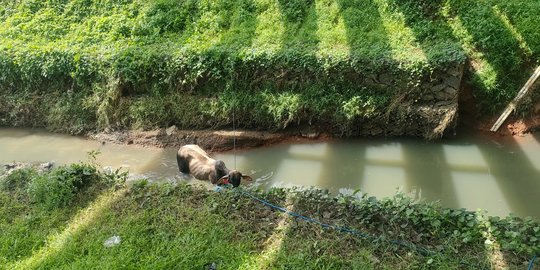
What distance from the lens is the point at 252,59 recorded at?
28.8 feet

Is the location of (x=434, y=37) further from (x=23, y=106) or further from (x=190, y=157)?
(x=23, y=106)

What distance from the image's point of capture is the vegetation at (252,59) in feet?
27.2

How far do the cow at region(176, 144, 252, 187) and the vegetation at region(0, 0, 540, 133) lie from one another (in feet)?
4.56

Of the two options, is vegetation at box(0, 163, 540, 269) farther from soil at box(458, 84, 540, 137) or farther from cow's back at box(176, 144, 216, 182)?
soil at box(458, 84, 540, 137)

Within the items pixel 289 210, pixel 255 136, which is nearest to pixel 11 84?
pixel 255 136

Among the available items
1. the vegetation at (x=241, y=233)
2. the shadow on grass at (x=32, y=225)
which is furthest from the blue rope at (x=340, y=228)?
the shadow on grass at (x=32, y=225)

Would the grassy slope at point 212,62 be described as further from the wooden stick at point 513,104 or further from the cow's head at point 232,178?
the cow's head at point 232,178

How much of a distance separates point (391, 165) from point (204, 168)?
3.08 metres

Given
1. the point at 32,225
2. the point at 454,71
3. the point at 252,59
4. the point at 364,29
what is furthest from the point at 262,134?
the point at 32,225

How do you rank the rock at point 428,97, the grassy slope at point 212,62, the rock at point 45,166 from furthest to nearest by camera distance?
the grassy slope at point 212,62 < the rock at point 428,97 < the rock at point 45,166

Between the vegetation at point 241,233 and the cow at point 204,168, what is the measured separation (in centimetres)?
107

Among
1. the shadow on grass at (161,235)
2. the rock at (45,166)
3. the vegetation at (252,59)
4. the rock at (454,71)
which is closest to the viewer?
the shadow on grass at (161,235)

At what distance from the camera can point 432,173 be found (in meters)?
7.26

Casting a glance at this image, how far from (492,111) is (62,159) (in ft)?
26.5
